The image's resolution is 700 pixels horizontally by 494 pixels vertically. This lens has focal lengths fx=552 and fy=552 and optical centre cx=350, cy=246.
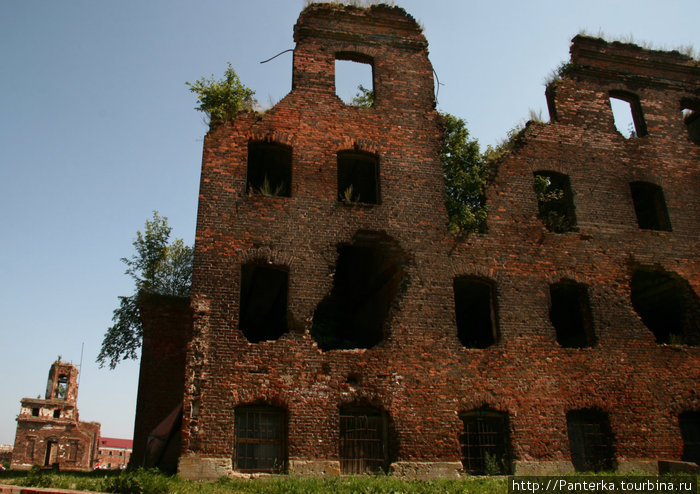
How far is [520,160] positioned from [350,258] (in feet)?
16.4

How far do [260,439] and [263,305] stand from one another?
635cm

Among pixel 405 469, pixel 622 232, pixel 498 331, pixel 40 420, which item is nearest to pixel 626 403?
pixel 498 331

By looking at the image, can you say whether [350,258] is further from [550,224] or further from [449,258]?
[550,224]

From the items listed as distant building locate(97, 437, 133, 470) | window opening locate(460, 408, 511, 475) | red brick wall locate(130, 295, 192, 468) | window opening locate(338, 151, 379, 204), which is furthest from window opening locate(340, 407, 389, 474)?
distant building locate(97, 437, 133, 470)

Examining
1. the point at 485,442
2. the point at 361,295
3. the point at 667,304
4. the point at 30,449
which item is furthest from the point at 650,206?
the point at 30,449

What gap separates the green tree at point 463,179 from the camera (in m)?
12.9

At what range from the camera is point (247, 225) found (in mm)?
11664

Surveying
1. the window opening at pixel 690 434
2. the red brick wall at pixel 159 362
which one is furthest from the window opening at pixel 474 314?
the red brick wall at pixel 159 362

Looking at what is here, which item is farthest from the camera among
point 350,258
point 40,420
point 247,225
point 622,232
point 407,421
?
point 40,420

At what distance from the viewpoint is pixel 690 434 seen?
1226cm

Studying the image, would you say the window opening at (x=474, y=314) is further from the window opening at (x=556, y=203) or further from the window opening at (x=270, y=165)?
the window opening at (x=270, y=165)

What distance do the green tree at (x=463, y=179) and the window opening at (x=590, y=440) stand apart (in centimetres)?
457

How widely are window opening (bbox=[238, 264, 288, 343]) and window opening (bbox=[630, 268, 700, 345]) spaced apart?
926cm

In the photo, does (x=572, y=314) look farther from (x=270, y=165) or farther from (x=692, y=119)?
(x=270, y=165)
